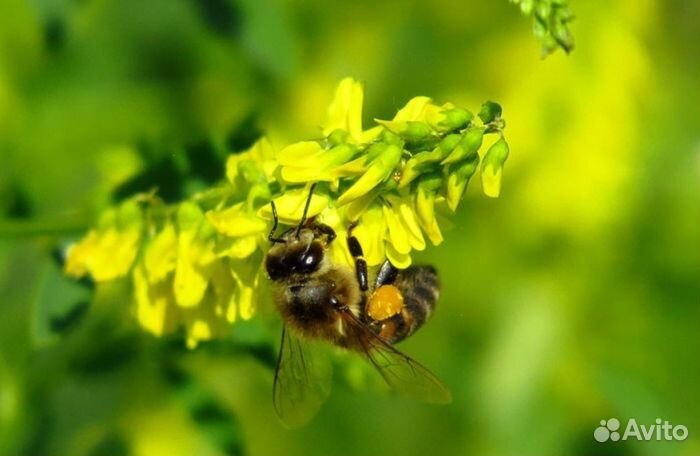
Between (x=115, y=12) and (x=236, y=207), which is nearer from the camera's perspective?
(x=236, y=207)

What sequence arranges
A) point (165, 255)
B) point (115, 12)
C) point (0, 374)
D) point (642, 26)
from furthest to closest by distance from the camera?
point (115, 12), point (642, 26), point (0, 374), point (165, 255)

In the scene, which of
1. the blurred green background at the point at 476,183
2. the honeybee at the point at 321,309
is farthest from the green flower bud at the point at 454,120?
the blurred green background at the point at 476,183

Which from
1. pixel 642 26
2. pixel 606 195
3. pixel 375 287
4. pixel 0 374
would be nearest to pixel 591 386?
pixel 606 195

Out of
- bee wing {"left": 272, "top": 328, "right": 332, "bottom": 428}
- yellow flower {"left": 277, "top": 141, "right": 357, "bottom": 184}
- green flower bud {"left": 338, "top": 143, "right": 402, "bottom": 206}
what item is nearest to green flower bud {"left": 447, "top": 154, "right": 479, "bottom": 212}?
green flower bud {"left": 338, "top": 143, "right": 402, "bottom": 206}

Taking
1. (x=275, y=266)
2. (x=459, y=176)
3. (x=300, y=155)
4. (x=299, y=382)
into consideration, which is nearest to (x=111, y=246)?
(x=275, y=266)

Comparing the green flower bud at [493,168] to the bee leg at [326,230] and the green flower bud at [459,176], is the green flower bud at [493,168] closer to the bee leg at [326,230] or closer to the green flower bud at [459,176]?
the green flower bud at [459,176]

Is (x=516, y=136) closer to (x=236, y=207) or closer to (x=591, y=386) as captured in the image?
(x=591, y=386)
